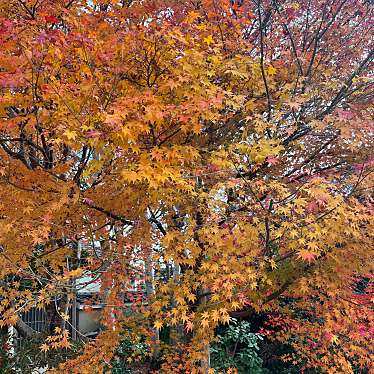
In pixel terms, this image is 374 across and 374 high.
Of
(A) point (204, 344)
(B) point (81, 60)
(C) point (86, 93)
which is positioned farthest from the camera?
(A) point (204, 344)

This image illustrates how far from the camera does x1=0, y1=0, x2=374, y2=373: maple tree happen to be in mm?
4066

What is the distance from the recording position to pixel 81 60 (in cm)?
438

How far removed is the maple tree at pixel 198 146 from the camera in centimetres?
407

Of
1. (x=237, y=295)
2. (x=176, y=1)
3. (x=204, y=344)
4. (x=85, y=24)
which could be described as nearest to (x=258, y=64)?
(x=176, y=1)

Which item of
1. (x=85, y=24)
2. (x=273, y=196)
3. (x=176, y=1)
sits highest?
(x=176, y=1)

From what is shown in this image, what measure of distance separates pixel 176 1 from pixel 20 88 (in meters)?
2.32

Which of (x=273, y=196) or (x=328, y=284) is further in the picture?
(x=328, y=284)

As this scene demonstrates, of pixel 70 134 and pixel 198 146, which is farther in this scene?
pixel 198 146

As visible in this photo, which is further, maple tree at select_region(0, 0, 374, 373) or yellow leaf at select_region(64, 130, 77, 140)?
maple tree at select_region(0, 0, 374, 373)

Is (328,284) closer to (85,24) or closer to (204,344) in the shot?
(204,344)

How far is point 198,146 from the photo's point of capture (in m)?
5.02

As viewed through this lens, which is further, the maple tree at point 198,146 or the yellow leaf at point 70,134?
the maple tree at point 198,146

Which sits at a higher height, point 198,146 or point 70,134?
point 198,146

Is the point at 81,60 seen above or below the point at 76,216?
above
